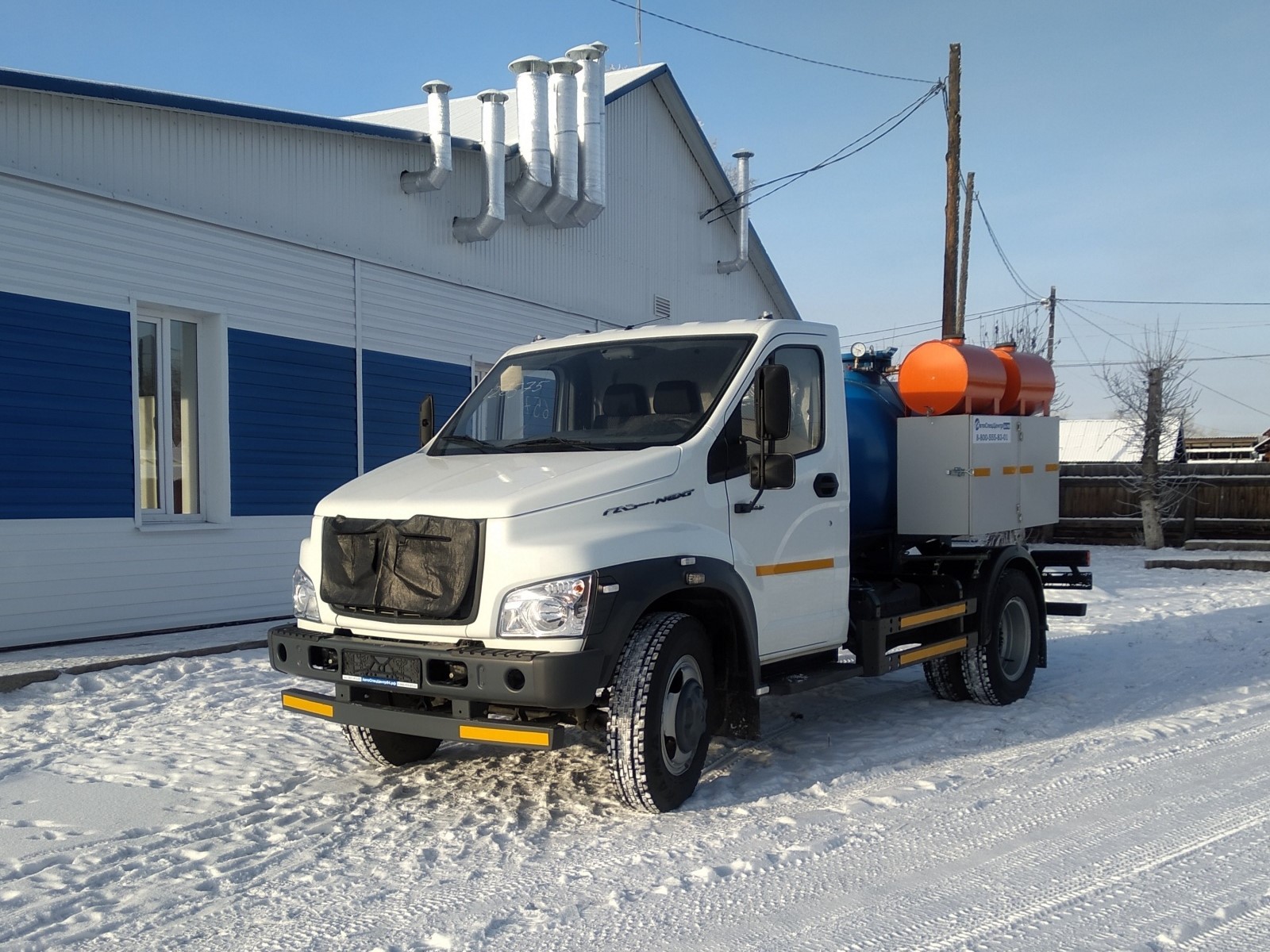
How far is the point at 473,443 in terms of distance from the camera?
21.9ft

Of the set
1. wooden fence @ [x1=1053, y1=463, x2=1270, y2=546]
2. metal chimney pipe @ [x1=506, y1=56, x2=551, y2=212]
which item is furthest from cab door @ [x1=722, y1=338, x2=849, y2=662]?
wooden fence @ [x1=1053, y1=463, x2=1270, y2=546]

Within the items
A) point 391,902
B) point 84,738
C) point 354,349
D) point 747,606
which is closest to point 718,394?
point 747,606

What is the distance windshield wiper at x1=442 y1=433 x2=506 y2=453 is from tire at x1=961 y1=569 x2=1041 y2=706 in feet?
12.6

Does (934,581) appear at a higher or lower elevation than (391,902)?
higher

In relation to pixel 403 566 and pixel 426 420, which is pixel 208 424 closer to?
pixel 426 420

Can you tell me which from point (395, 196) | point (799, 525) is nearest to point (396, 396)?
point (395, 196)

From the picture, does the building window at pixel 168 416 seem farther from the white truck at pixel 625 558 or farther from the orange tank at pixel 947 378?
the orange tank at pixel 947 378

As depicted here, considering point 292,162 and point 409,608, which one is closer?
point 409,608

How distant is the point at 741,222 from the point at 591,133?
18.9ft

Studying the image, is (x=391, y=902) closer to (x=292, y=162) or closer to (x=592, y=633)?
(x=592, y=633)

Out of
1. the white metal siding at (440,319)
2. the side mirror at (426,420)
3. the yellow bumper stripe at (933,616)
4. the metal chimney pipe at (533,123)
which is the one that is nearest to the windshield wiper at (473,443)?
the side mirror at (426,420)

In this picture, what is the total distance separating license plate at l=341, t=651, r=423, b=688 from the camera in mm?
5250

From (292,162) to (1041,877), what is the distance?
10.4 meters

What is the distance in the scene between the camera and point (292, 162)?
1218 centimetres
